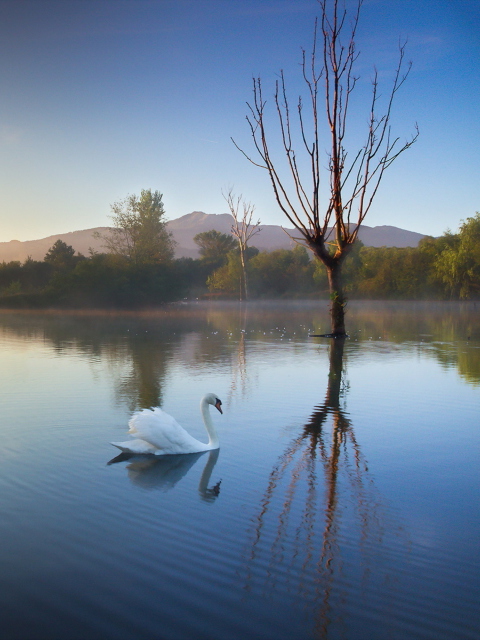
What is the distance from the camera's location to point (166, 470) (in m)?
6.36

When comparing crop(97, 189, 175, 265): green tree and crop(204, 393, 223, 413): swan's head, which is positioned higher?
crop(97, 189, 175, 265): green tree

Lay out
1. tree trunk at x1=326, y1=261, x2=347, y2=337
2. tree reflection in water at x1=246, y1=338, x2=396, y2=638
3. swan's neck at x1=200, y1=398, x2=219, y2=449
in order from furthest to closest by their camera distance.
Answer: tree trunk at x1=326, y1=261, x2=347, y2=337, swan's neck at x1=200, y1=398, x2=219, y2=449, tree reflection in water at x1=246, y1=338, x2=396, y2=638

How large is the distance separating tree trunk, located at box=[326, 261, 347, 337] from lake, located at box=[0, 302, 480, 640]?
11.3 metres

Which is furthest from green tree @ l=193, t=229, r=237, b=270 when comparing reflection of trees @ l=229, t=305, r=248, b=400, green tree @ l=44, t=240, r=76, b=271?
reflection of trees @ l=229, t=305, r=248, b=400

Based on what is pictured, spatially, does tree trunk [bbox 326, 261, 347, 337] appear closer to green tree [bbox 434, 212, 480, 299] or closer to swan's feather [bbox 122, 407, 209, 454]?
swan's feather [bbox 122, 407, 209, 454]

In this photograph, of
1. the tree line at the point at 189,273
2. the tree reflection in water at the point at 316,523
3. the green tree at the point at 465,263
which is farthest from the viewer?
the green tree at the point at 465,263

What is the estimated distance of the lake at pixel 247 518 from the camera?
11.6 ft

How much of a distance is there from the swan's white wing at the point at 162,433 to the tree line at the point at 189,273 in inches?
1805

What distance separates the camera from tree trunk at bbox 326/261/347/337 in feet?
72.7

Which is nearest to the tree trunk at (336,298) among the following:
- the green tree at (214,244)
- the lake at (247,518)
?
the lake at (247,518)

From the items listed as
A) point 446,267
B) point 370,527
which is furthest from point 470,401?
point 446,267

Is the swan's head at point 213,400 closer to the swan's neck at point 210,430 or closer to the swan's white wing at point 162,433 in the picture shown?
the swan's neck at point 210,430

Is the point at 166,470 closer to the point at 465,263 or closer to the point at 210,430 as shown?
the point at 210,430

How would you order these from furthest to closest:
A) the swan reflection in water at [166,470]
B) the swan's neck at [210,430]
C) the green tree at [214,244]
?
the green tree at [214,244]
the swan's neck at [210,430]
the swan reflection in water at [166,470]
